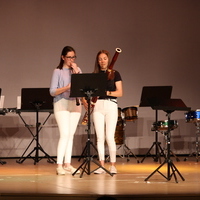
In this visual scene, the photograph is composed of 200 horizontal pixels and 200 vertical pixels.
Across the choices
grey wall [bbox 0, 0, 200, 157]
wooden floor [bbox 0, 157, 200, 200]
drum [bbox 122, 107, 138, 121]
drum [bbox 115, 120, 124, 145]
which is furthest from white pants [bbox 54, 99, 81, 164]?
grey wall [bbox 0, 0, 200, 157]

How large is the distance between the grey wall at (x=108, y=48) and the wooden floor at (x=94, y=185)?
2644mm

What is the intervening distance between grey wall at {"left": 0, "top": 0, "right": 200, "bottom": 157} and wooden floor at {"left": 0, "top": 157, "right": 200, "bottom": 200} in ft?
8.67

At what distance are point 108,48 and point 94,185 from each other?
5.04 metres

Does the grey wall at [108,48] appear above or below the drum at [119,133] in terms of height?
above

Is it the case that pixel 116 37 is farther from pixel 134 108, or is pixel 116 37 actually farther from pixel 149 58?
pixel 134 108

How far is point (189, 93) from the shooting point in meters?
9.87

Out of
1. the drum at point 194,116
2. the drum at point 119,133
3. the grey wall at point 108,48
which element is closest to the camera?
the drum at point 194,116

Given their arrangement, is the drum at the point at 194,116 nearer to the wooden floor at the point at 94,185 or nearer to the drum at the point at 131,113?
the drum at the point at 131,113

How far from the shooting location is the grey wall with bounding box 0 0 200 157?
9.28 metres

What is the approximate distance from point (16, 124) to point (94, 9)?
9.07 feet

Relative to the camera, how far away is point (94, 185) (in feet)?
16.2

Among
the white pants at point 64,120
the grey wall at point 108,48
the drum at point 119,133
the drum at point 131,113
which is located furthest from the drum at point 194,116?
the white pants at point 64,120

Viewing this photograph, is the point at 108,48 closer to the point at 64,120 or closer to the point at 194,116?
the point at 194,116

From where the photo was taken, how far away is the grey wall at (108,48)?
928cm
